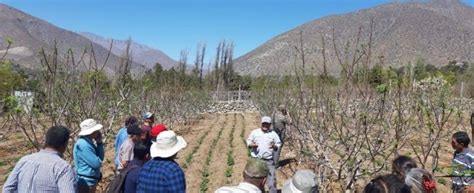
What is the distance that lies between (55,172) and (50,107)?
3.86m

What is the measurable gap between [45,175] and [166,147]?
1.05m

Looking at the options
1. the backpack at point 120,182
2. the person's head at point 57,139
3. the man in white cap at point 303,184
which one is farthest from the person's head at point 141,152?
the man in white cap at point 303,184

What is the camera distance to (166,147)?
13.9ft

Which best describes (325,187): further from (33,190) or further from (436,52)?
(436,52)

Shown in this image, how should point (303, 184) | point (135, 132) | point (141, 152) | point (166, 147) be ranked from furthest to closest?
point (135, 132) < point (141, 152) < point (166, 147) < point (303, 184)

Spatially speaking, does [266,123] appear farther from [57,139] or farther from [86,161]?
[57,139]

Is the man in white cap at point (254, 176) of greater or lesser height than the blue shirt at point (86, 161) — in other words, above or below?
above

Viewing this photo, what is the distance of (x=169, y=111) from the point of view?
19703 millimetres

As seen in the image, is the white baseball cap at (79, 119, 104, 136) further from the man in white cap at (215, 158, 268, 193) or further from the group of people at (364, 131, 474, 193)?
the group of people at (364, 131, 474, 193)

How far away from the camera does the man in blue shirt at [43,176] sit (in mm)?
3621

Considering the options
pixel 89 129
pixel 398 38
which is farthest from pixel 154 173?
pixel 398 38

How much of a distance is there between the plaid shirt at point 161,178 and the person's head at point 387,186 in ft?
5.27

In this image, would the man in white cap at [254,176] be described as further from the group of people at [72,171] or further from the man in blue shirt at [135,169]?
the man in blue shirt at [135,169]

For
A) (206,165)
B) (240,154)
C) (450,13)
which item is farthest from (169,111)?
(450,13)
